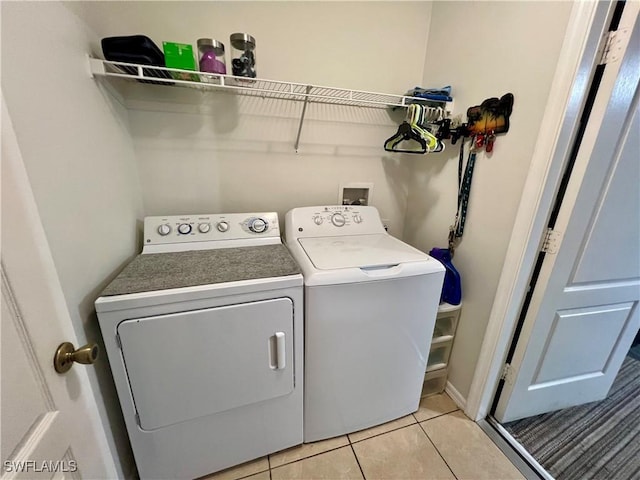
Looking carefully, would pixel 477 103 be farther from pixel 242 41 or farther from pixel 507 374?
pixel 507 374

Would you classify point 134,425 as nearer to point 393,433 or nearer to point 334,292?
point 334,292

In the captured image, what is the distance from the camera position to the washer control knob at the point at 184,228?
1.40 meters

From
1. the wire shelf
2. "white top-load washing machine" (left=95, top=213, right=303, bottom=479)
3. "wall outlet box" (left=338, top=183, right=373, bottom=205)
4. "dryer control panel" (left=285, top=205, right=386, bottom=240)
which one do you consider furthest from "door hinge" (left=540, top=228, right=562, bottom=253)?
"white top-load washing machine" (left=95, top=213, right=303, bottom=479)

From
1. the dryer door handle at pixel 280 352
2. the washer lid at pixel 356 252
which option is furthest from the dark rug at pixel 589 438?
the dryer door handle at pixel 280 352

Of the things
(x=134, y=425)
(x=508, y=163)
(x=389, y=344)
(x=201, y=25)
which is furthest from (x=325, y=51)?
(x=134, y=425)

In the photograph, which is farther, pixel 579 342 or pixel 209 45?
pixel 579 342

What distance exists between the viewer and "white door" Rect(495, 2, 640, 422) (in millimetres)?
1061

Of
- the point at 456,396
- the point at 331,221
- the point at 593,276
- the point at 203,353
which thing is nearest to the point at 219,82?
the point at 331,221

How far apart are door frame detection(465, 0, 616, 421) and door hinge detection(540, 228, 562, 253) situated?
3 centimetres

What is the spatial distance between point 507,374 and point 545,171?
3.58ft

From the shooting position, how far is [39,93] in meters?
0.78

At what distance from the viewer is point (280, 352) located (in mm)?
1140

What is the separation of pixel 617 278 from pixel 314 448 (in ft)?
5.91

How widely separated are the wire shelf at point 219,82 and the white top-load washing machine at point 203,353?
27.1 inches
